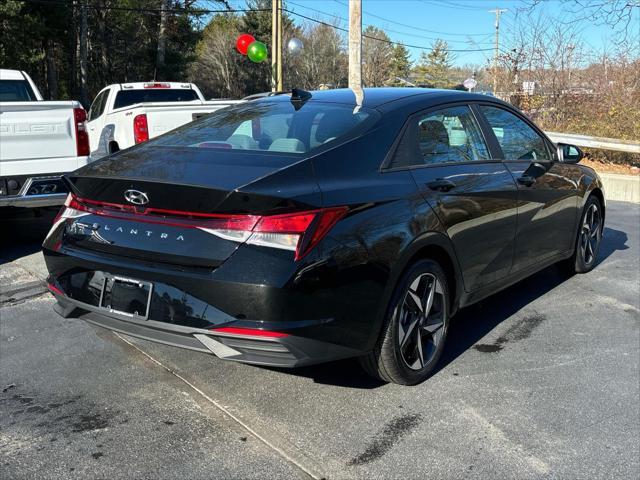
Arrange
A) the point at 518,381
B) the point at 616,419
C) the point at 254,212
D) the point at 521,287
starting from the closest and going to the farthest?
the point at 254,212 < the point at 616,419 < the point at 518,381 < the point at 521,287

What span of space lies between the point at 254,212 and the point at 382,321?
0.89m

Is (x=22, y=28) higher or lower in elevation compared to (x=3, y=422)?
higher

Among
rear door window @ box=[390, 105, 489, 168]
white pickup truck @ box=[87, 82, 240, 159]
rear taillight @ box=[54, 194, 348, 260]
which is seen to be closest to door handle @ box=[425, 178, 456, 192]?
rear door window @ box=[390, 105, 489, 168]

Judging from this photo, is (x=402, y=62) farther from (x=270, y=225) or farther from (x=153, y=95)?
(x=270, y=225)

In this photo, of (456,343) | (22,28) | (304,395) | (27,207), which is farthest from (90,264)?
(22,28)

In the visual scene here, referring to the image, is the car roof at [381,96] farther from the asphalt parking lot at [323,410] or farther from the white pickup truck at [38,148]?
the white pickup truck at [38,148]

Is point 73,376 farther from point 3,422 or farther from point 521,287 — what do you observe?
point 521,287

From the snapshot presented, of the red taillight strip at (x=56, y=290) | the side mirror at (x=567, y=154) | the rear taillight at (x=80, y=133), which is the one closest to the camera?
the red taillight strip at (x=56, y=290)

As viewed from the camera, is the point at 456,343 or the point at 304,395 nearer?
the point at 304,395

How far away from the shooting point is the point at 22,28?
85.2ft

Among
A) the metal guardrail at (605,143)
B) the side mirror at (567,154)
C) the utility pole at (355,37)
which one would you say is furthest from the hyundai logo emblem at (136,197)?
the utility pole at (355,37)

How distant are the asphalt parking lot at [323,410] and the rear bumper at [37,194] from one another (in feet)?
6.22

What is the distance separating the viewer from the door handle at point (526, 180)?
432 centimetres

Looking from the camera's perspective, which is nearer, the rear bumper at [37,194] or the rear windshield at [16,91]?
the rear bumper at [37,194]
